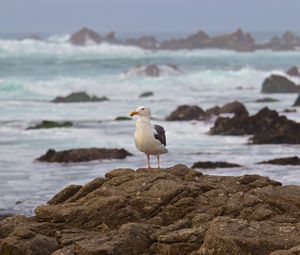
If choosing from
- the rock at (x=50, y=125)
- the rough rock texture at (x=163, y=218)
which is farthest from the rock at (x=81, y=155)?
the rough rock texture at (x=163, y=218)

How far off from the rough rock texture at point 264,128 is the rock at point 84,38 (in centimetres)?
10795

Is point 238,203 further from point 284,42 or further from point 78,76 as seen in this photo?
point 284,42

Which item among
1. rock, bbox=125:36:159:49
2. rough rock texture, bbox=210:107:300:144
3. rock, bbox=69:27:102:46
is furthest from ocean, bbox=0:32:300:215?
rock, bbox=125:36:159:49

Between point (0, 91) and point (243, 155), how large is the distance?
37.9m

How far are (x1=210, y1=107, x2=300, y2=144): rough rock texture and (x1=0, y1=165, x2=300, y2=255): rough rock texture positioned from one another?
1639 cm

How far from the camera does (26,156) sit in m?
26.3

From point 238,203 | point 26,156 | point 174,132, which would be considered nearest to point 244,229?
point 238,203

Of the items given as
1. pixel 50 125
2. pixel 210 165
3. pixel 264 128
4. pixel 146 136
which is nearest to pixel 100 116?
pixel 50 125

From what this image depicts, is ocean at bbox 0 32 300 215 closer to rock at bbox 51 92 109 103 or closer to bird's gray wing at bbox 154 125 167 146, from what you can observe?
rock at bbox 51 92 109 103

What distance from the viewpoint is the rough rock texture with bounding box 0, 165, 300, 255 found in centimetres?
1033

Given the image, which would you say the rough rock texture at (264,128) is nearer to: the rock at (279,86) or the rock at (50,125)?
the rock at (50,125)

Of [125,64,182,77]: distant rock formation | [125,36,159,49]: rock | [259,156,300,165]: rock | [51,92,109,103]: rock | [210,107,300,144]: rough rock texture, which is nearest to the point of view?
[259,156,300,165]: rock

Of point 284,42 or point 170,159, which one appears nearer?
point 170,159

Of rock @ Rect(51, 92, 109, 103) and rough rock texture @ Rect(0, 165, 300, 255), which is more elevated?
rock @ Rect(51, 92, 109, 103)
